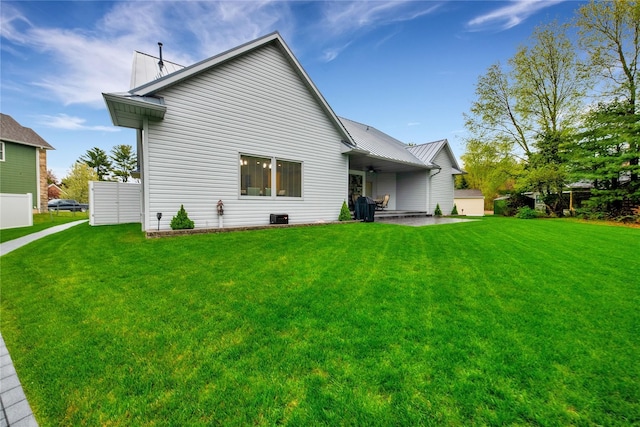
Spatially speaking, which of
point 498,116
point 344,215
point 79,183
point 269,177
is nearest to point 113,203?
point 269,177

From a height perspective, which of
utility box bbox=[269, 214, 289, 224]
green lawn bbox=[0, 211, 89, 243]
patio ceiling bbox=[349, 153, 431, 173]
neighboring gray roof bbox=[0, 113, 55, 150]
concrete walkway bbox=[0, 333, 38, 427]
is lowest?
concrete walkway bbox=[0, 333, 38, 427]

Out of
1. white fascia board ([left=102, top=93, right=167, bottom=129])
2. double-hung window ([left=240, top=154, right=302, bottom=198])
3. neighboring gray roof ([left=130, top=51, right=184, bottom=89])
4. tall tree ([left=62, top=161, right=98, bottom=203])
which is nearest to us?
white fascia board ([left=102, top=93, right=167, bottom=129])

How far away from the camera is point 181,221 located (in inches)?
280

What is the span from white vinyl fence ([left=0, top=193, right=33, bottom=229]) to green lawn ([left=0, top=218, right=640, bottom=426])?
401 inches

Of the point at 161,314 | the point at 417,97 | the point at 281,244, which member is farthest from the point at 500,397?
the point at 417,97

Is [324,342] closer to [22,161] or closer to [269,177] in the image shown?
[269,177]

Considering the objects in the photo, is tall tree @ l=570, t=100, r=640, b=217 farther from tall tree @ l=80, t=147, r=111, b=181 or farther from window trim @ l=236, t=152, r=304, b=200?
tall tree @ l=80, t=147, r=111, b=181

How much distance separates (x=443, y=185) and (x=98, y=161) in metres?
50.0

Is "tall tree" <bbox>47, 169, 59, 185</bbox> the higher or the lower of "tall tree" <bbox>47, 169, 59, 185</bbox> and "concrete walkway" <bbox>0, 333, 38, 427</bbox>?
the higher

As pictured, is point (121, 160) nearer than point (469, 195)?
No

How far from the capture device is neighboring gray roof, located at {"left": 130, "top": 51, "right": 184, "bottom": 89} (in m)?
8.89

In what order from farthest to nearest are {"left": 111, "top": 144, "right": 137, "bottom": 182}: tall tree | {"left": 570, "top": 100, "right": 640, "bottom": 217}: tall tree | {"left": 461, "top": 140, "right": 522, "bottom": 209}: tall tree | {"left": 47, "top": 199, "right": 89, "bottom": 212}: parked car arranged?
{"left": 111, "top": 144, "right": 137, "bottom": 182}: tall tree < {"left": 47, "top": 199, "right": 89, "bottom": 212}: parked car < {"left": 461, "top": 140, "right": 522, "bottom": 209}: tall tree < {"left": 570, "top": 100, "right": 640, "bottom": 217}: tall tree

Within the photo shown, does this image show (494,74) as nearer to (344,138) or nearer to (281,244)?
(344,138)

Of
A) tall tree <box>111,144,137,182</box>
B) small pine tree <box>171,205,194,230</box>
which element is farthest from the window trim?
tall tree <box>111,144,137,182</box>
